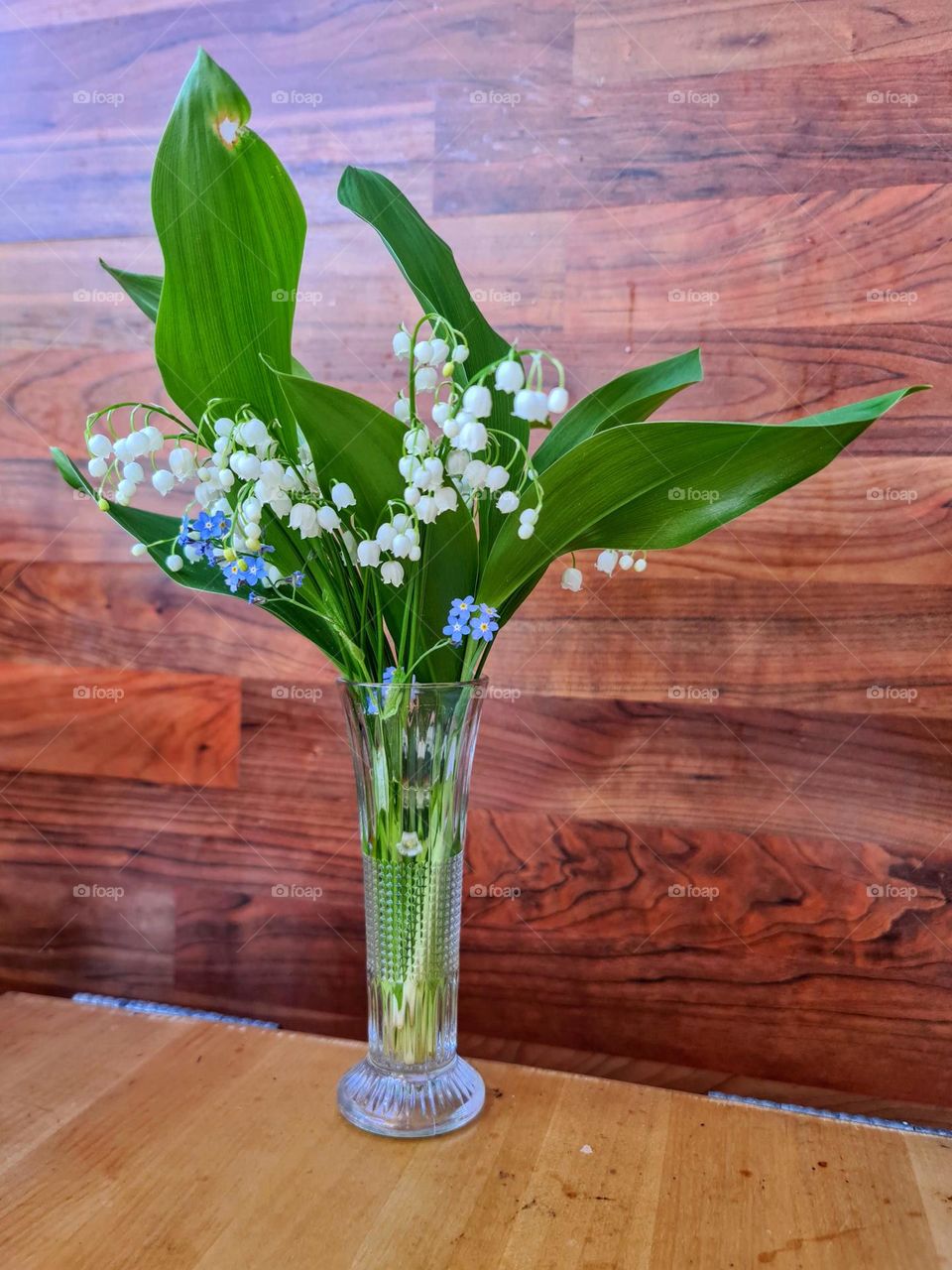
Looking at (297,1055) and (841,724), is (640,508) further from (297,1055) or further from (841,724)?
(297,1055)

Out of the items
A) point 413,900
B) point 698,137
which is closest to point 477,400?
point 413,900

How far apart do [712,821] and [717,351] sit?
0.40 metres

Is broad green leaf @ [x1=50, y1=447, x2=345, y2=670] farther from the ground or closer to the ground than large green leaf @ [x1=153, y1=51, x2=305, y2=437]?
closer to the ground

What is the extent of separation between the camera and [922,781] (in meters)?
0.82

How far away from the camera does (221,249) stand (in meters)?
0.62

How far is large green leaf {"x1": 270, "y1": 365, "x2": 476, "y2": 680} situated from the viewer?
588mm

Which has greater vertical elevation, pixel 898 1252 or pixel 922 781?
pixel 922 781

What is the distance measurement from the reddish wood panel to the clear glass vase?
32cm

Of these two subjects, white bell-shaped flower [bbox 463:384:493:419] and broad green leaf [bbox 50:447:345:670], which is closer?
white bell-shaped flower [bbox 463:384:493:419]

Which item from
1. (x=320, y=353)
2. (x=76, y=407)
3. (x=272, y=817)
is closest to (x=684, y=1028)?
(x=272, y=817)

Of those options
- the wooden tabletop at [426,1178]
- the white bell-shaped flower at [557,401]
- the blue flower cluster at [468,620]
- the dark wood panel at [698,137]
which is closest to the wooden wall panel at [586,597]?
the dark wood panel at [698,137]

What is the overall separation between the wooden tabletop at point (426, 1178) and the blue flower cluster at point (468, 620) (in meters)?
0.36

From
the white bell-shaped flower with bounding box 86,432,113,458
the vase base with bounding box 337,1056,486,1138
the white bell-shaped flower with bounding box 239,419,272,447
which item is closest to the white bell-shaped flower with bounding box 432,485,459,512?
the white bell-shaped flower with bounding box 239,419,272,447

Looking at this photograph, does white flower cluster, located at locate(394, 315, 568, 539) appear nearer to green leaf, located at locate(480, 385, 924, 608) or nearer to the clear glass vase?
green leaf, located at locate(480, 385, 924, 608)
